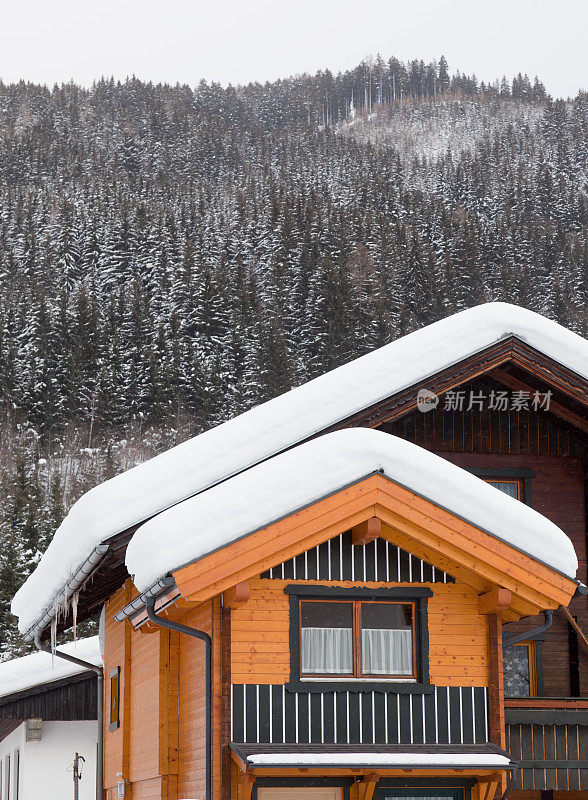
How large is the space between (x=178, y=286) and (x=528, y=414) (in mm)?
104866

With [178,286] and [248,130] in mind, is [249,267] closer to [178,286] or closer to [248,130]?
[178,286]

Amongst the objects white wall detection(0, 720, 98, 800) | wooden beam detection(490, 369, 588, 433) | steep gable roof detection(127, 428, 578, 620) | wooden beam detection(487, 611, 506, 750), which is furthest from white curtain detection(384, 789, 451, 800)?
white wall detection(0, 720, 98, 800)

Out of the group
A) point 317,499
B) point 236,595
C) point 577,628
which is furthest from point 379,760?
point 577,628

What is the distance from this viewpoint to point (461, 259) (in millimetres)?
124875

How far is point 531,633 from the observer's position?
1189cm

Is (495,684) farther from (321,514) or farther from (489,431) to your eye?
(489,431)

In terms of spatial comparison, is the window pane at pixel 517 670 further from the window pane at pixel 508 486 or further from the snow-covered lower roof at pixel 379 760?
the snow-covered lower roof at pixel 379 760

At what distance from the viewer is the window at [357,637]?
11.3 m

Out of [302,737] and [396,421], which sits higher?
[396,421]

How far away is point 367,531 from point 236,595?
1.35m

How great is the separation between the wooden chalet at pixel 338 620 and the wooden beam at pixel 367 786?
0.07 feet

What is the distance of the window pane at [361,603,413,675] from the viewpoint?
11.5 meters

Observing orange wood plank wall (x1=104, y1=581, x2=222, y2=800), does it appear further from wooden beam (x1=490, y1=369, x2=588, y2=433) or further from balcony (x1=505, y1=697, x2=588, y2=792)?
wooden beam (x1=490, y1=369, x2=588, y2=433)

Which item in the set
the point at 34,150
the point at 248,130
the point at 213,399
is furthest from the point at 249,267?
the point at 248,130
